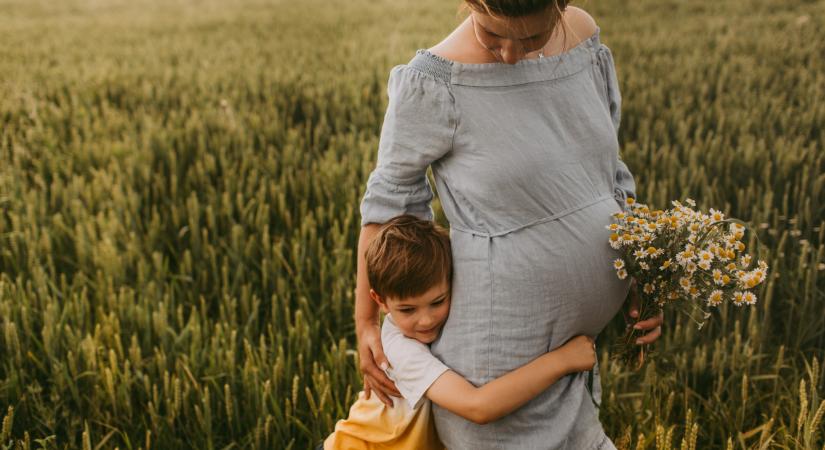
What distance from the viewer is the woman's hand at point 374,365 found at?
5.06 ft

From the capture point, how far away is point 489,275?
4.52ft

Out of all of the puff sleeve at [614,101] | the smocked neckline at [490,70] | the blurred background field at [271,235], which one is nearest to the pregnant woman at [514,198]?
the smocked neckline at [490,70]

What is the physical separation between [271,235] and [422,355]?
5.65ft

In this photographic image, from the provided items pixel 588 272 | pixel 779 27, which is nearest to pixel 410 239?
pixel 588 272

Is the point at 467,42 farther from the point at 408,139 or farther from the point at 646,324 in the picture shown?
the point at 646,324

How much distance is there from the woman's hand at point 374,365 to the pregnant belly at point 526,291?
0.19 meters

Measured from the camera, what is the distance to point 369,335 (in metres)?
1.59

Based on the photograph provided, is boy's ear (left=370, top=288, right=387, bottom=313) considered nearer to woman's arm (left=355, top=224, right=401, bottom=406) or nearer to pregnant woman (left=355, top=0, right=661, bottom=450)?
woman's arm (left=355, top=224, right=401, bottom=406)

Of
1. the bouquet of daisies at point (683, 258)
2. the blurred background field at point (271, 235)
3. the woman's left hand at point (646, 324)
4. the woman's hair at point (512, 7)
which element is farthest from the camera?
the blurred background field at point (271, 235)

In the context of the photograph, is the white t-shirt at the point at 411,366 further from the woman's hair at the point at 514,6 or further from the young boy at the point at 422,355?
the woman's hair at the point at 514,6

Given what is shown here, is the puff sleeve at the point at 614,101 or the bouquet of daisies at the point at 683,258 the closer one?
the bouquet of daisies at the point at 683,258

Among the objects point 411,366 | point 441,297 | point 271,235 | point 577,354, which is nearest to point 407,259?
point 441,297

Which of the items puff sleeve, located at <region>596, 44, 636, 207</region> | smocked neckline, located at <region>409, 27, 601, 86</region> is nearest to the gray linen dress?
smocked neckline, located at <region>409, 27, 601, 86</region>

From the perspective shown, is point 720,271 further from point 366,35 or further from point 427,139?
point 366,35
